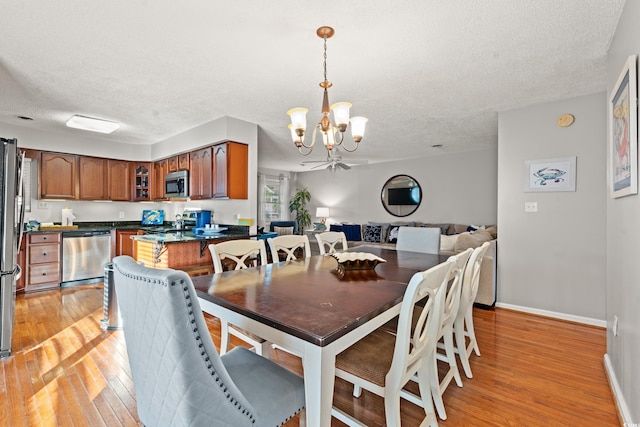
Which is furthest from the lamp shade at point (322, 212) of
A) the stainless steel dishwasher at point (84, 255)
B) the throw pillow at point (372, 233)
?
the stainless steel dishwasher at point (84, 255)

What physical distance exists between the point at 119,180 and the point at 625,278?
631cm

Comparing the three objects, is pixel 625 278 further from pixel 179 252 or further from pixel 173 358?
pixel 179 252

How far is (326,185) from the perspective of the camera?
331 inches

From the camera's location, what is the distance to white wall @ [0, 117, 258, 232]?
3941 mm

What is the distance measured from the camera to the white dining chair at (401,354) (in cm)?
117

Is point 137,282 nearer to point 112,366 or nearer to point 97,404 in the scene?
point 97,404

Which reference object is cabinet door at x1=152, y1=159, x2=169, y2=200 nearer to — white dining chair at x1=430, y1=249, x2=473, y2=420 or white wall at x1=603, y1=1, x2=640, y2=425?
white dining chair at x1=430, y1=249, x2=473, y2=420

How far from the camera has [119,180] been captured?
5160mm

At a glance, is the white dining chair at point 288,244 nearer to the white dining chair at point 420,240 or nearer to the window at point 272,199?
the white dining chair at point 420,240

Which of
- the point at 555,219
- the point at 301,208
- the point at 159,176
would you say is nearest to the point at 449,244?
the point at 555,219

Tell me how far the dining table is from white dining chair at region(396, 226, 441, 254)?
863 millimetres

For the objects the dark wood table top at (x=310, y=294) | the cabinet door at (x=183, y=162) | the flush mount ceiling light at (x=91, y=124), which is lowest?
the dark wood table top at (x=310, y=294)

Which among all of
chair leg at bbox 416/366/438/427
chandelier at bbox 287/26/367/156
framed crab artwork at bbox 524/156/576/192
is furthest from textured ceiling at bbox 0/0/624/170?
chair leg at bbox 416/366/438/427

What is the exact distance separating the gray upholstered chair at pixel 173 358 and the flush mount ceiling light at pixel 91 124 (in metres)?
3.78
